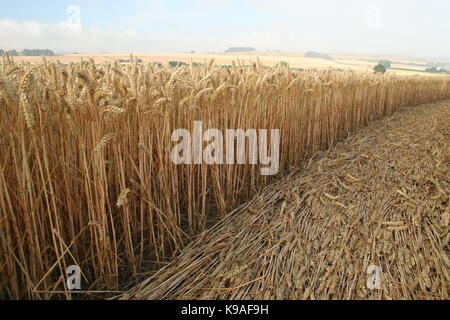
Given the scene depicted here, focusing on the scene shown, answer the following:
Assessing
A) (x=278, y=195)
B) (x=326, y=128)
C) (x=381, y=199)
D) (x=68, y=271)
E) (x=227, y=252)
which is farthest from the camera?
(x=326, y=128)

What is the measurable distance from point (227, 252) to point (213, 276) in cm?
22

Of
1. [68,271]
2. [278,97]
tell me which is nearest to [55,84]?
[68,271]

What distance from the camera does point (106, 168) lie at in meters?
1.69

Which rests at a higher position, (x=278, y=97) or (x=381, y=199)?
(x=278, y=97)

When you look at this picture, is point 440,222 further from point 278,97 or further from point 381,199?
point 278,97

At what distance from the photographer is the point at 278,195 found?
7.48 feet

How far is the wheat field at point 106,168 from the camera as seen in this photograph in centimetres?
119

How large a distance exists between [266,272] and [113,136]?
3.34 feet

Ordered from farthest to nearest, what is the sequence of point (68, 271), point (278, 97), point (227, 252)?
point (278, 97), point (227, 252), point (68, 271)

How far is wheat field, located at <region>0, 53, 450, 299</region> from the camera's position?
1.19m

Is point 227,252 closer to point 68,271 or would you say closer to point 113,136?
point 68,271
